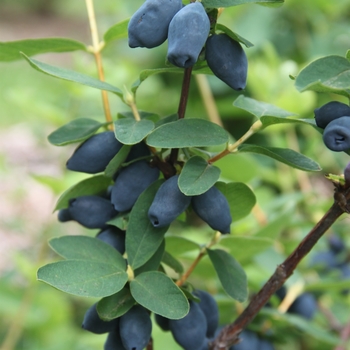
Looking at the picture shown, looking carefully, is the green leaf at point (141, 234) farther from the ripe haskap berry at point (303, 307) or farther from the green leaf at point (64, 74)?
the ripe haskap berry at point (303, 307)

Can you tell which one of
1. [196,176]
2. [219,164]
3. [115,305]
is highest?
[196,176]

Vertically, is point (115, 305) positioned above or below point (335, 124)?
below

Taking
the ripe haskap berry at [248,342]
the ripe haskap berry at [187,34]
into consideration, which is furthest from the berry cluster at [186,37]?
the ripe haskap berry at [248,342]

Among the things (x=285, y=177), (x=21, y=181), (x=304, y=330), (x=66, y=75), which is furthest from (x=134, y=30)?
(x=21, y=181)

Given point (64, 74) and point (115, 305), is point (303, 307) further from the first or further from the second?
point (64, 74)

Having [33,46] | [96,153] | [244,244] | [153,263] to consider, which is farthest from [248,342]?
[33,46]

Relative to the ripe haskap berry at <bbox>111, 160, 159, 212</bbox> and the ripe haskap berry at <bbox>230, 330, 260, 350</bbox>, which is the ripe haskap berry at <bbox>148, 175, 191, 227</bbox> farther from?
the ripe haskap berry at <bbox>230, 330, 260, 350</bbox>

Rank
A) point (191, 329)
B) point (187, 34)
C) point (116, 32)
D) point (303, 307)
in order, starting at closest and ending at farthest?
point (187, 34), point (191, 329), point (116, 32), point (303, 307)
